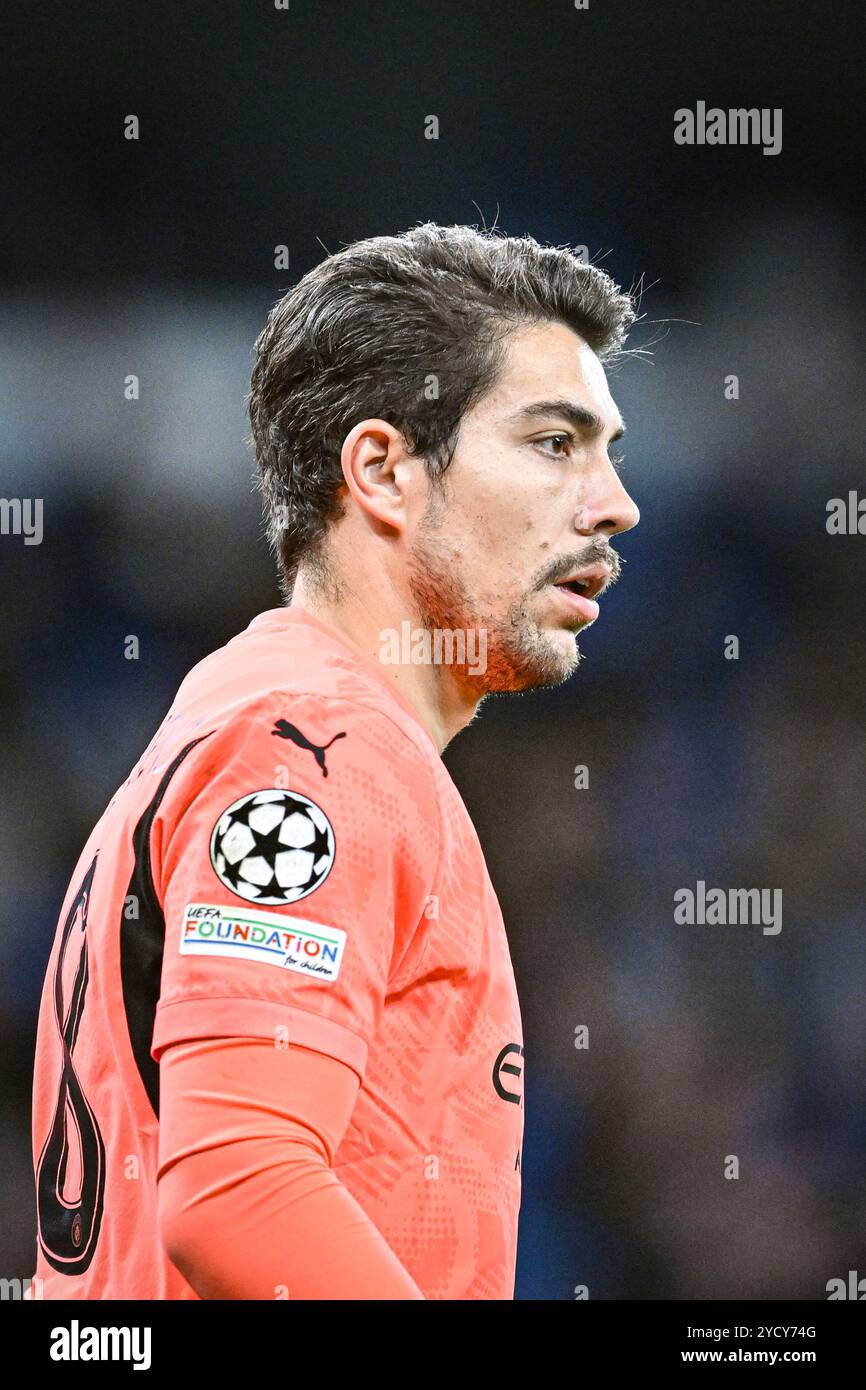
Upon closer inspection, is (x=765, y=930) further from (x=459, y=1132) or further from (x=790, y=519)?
(x=459, y=1132)

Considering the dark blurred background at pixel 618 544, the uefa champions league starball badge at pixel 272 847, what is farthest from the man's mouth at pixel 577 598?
the dark blurred background at pixel 618 544

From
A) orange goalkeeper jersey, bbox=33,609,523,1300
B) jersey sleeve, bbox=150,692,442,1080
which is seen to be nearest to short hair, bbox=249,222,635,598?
orange goalkeeper jersey, bbox=33,609,523,1300

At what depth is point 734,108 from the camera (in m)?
2.58

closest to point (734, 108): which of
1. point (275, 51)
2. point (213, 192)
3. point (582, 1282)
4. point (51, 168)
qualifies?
point (275, 51)

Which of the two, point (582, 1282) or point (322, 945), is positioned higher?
point (322, 945)

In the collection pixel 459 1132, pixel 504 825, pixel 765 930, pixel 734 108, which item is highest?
pixel 734 108

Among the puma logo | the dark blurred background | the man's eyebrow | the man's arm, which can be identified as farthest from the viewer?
the dark blurred background

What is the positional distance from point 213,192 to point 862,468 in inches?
66.6

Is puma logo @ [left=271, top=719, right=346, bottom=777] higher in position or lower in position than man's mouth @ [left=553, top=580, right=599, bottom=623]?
lower

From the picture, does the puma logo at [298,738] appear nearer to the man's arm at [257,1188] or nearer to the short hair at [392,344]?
the man's arm at [257,1188]

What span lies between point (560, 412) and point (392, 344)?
0.22 metres

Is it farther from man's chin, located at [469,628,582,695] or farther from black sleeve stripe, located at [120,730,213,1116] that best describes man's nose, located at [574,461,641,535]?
black sleeve stripe, located at [120,730,213,1116]

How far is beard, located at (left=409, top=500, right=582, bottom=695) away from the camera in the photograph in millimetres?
1443
